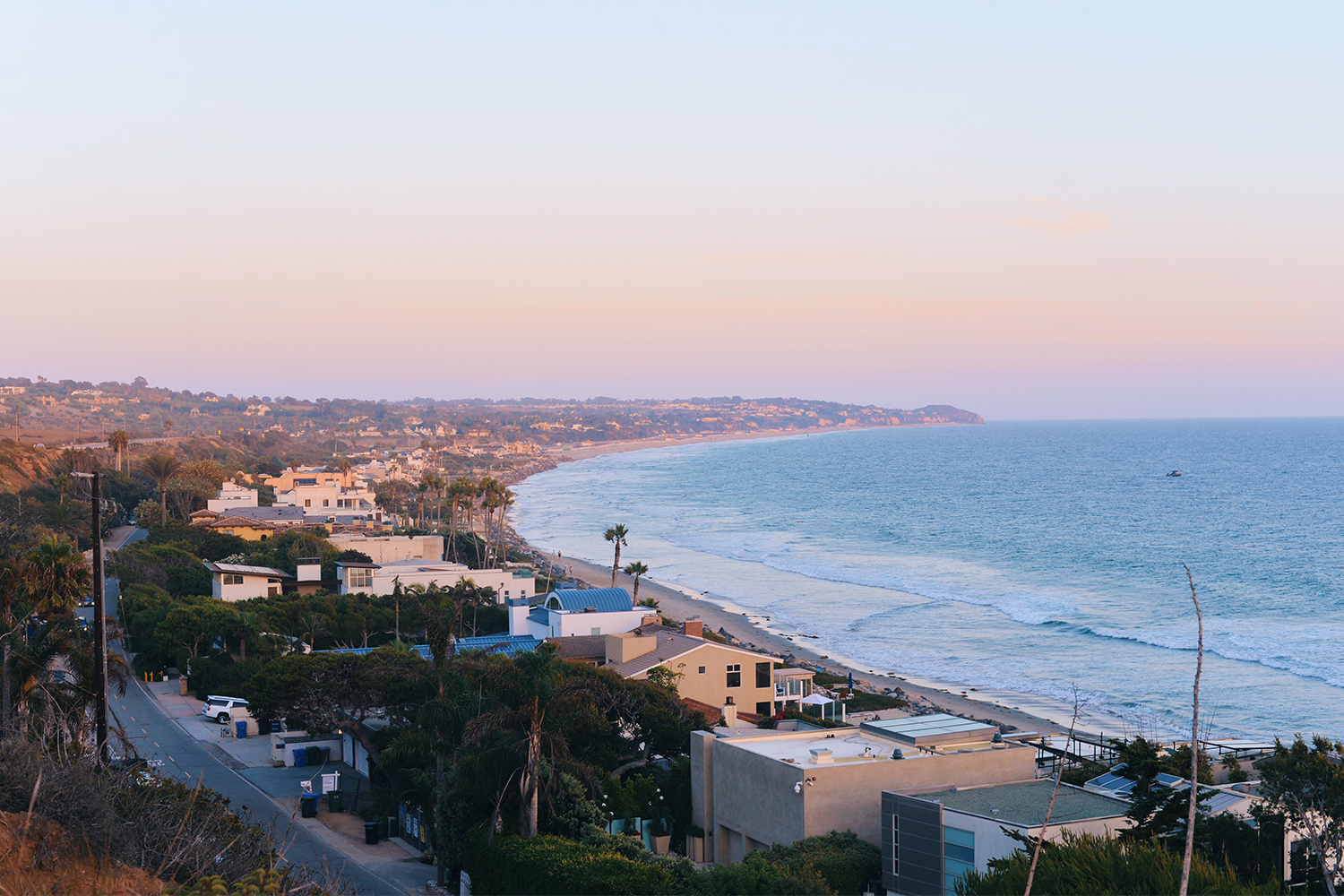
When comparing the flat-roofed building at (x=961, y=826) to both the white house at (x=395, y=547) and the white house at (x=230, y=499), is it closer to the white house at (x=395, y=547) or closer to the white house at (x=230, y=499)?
the white house at (x=395, y=547)

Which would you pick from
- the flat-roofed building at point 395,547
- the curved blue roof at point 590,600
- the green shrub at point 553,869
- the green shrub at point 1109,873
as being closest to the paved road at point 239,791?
the green shrub at point 553,869

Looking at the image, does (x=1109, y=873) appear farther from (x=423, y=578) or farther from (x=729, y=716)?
(x=423, y=578)

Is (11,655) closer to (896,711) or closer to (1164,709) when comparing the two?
(896,711)

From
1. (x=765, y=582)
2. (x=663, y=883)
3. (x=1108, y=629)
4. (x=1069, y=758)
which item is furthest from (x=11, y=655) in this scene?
(x=765, y=582)

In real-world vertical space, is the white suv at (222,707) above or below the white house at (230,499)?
below

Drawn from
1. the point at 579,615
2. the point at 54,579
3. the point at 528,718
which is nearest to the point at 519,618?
the point at 579,615

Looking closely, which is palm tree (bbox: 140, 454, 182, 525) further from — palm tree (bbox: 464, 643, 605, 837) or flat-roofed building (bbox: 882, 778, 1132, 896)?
flat-roofed building (bbox: 882, 778, 1132, 896)
